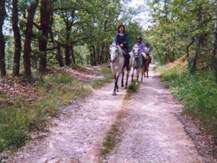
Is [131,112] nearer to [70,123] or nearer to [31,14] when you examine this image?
[70,123]

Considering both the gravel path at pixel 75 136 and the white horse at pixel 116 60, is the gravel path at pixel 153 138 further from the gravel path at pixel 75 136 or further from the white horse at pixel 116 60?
the white horse at pixel 116 60

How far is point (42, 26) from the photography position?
25359mm

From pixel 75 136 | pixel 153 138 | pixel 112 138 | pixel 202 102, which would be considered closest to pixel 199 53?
pixel 202 102

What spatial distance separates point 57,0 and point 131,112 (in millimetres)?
16187

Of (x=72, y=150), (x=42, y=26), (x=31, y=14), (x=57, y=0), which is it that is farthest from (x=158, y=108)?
(x=57, y=0)

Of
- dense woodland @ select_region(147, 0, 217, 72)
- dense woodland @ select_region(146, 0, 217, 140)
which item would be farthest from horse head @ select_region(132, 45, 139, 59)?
dense woodland @ select_region(147, 0, 217, 72)

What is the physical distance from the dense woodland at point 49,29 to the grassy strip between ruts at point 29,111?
293 cm

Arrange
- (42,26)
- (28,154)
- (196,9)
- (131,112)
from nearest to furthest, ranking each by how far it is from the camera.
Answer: (28,154), (131,112), (196,9), (42,26)

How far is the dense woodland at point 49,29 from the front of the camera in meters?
20.5

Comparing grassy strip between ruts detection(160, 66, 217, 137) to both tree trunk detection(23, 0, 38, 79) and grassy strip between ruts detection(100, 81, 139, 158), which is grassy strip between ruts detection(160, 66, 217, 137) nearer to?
grassy strip between ruts detection(100, 81, 139, 158)

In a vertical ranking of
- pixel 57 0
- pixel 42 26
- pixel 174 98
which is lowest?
pixel 174 98

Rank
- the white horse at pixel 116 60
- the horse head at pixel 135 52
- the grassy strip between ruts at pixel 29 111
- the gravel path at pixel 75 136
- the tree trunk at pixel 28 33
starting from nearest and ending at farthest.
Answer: the gravel path at pixel 75 136 < the grassy strip between ruts at pixel 29 111 < the white horse at pixel 116 60 < the tree trunk at pixel 28 33 < the horse head at pixel 135 52

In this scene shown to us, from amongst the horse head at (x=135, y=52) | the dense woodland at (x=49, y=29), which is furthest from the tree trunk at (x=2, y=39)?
the horse head at (x=135, y=52)

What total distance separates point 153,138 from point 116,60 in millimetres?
8633
